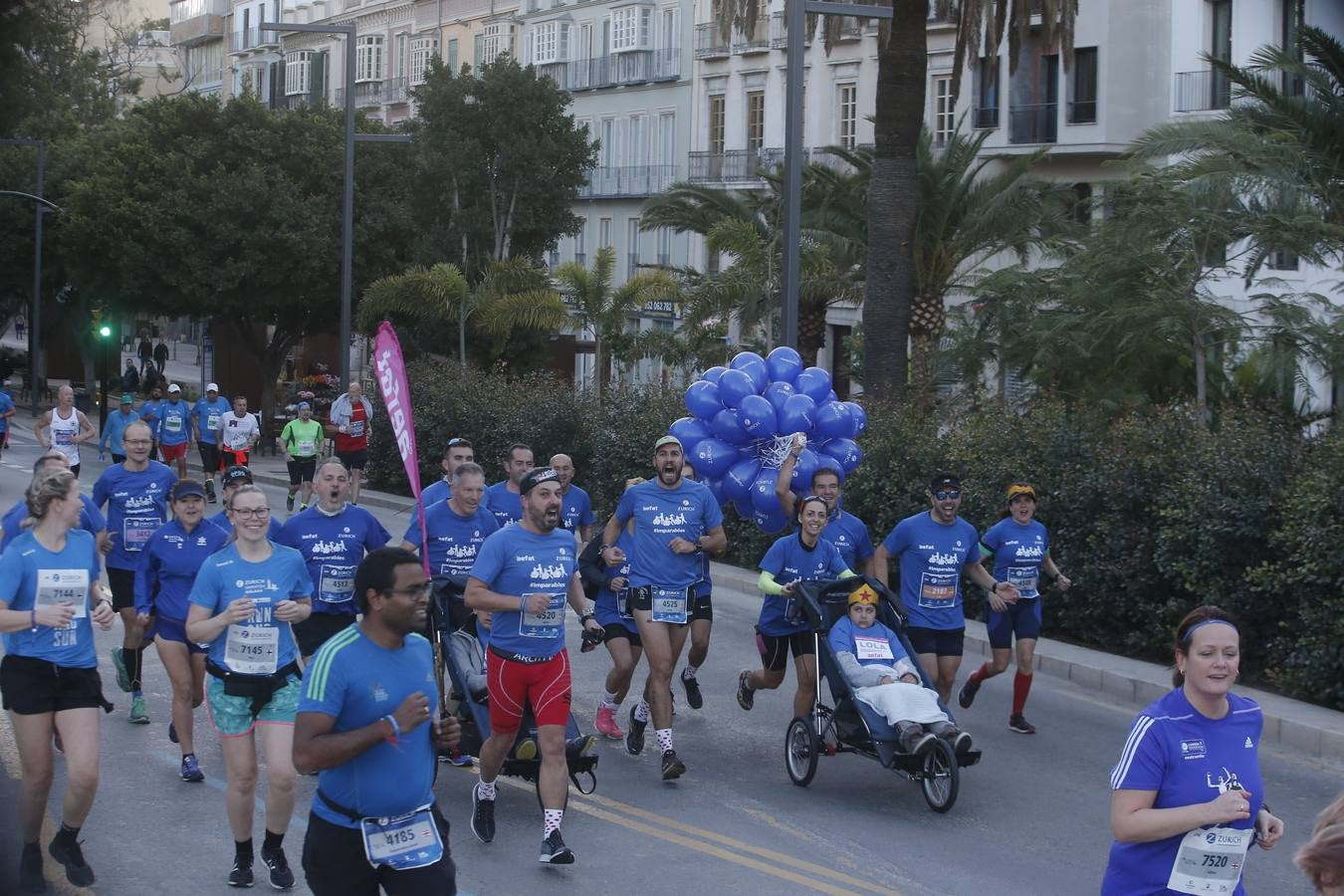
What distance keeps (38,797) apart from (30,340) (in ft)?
153

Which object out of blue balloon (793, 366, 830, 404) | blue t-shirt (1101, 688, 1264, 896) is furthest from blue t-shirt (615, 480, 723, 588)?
blue t-shirt (1101, 688, 1264, 896)

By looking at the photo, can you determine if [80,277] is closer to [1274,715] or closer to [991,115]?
[991,115]

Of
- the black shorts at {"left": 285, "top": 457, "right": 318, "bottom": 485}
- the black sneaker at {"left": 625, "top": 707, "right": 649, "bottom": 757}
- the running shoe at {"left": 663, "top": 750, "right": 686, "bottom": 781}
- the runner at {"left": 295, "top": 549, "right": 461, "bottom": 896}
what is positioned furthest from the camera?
the black shorts at {"left": 285, "top": 457, "right": 318, "bottom": 485}

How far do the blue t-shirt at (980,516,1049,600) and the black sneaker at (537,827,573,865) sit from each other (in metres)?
4.28

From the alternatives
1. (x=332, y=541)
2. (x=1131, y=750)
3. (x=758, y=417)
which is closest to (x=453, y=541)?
(x=332, y=541)

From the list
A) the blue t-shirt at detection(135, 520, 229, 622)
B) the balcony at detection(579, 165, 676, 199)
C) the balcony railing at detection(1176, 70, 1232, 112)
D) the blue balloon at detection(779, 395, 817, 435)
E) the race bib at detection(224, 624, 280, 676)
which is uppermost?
the balcony at detection(579, 165, 676, 199)

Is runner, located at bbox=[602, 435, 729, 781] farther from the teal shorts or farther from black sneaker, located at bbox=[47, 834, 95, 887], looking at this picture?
black sneaker, located at bbox=[47, 834, 95, 887]

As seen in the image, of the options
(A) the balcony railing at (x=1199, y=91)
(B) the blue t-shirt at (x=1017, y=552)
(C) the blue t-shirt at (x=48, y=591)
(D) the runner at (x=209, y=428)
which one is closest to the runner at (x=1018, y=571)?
(B) the blue t-shirt at (x=1017, y=552)

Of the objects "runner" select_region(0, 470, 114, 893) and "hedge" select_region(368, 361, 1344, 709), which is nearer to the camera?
"runner" select_region(0, 470, 114, 893)

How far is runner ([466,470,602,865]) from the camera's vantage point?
8.18m

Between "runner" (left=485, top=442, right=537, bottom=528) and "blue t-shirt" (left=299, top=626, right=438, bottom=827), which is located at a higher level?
"runner" (left=485, top=442, right=537, bottom=528)

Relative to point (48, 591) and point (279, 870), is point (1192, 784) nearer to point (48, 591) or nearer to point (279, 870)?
point (279, 870)

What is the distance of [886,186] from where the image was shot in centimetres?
2088

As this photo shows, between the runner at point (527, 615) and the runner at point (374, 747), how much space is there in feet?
8.99
